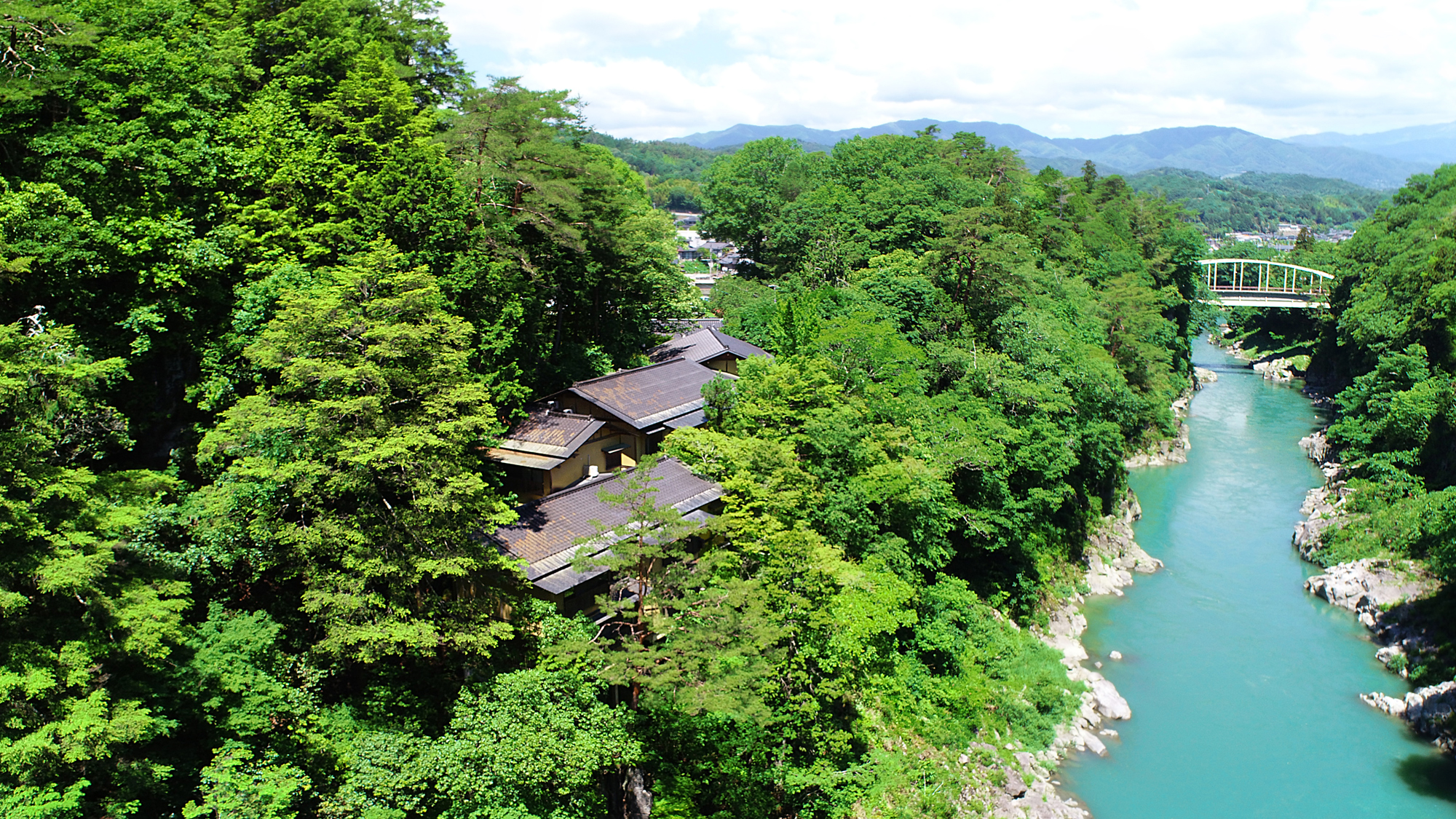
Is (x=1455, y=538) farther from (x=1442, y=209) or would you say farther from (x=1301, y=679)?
(x=1442, y=209)

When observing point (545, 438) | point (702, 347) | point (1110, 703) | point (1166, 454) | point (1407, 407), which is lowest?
point (1110, 703)

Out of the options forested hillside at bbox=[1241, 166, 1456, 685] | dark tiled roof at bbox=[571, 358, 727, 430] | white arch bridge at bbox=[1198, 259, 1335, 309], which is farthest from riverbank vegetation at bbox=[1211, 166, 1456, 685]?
dark tiled roof at bbox=[571, 358, 727, 430]

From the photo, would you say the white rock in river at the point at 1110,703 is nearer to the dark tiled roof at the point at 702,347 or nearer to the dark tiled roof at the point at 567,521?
the dark tiled roof at the point at 567,521

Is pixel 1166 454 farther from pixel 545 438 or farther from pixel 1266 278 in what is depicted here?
pixel 1266 278

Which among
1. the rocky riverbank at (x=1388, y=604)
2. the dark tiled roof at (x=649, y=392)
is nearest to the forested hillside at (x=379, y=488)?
the dark tiled roof at (x=649, y=392)

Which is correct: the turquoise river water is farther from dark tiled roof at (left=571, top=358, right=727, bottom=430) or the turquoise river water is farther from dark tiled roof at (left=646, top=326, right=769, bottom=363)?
dark tiled roof at (left=646, top=326, right=769, bottom=363)

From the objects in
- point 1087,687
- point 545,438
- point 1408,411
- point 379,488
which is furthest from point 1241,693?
point 379,488
